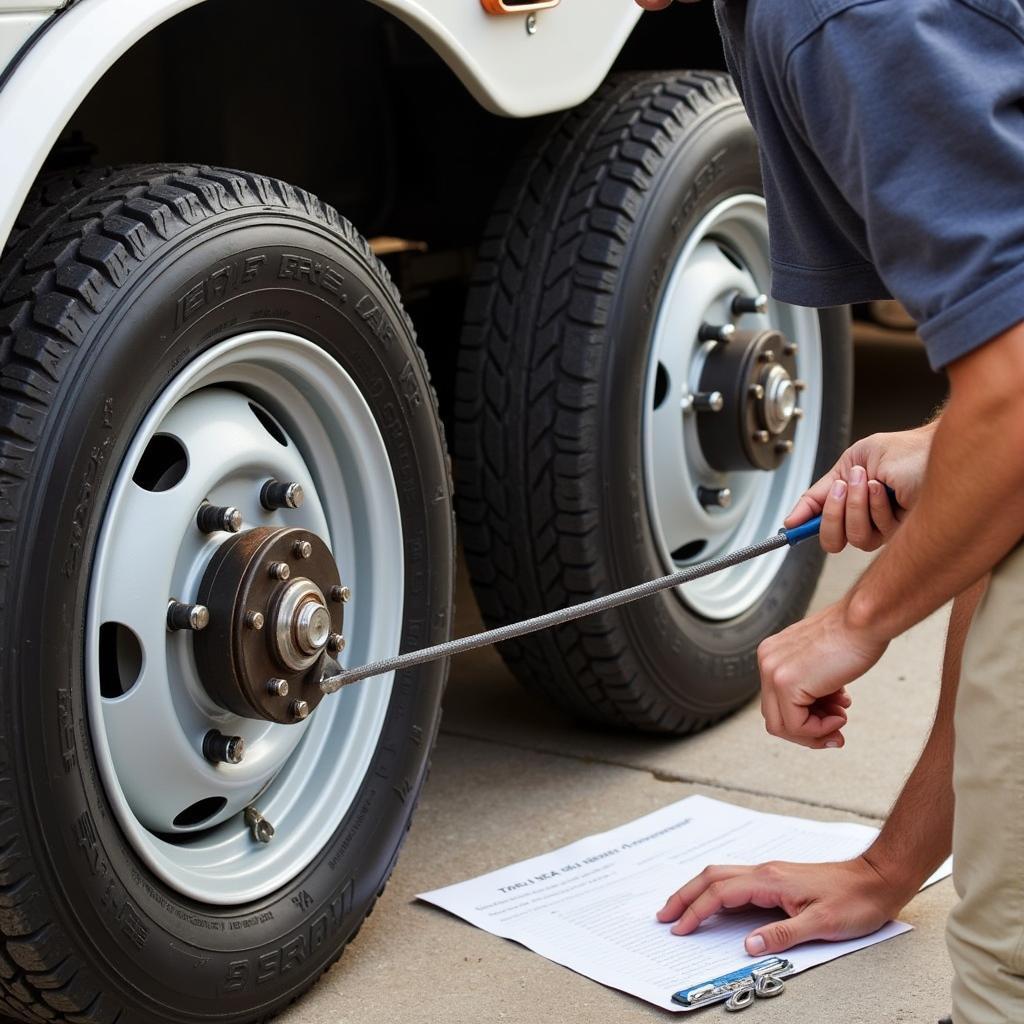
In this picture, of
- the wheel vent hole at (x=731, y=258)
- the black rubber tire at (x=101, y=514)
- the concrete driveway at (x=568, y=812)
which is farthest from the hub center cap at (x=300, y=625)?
the wheel vent hole at (x=731, y=258)

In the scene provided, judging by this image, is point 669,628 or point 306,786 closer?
point 306,786

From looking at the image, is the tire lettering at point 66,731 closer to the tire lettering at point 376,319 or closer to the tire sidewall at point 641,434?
the tire lettering at point 376,319

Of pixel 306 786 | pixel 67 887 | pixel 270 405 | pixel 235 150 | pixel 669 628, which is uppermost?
pixel 235 150

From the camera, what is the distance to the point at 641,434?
7.36ft

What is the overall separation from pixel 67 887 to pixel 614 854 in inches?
33.4

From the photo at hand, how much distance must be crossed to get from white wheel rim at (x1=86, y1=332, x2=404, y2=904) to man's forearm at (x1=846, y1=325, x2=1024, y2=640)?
667mm

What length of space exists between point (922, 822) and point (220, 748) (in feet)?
2.51

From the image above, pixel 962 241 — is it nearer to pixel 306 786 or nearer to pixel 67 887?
pixel 67 887

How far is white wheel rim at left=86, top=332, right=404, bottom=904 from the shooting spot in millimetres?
1489

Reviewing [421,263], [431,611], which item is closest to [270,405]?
[431,611]

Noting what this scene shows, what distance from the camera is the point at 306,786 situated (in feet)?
5.83

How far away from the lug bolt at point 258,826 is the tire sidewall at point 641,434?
0.67 meters

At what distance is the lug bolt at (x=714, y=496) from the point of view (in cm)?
243

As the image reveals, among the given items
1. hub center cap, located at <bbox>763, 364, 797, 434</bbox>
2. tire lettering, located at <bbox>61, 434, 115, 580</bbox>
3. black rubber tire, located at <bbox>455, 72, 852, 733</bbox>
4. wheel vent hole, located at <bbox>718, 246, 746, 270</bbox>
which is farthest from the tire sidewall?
tire lettering, located at <bbox>61, 434, 115, 580</bbox>
